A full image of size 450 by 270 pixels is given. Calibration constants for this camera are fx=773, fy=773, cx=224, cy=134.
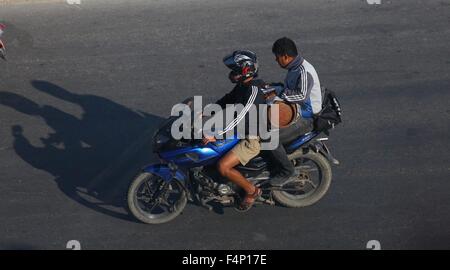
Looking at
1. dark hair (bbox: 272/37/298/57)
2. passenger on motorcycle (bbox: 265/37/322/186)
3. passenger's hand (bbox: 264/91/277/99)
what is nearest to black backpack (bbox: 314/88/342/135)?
passenger on motorcycle (bbox: 265/37/322/186)

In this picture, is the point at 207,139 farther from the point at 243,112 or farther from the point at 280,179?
the point at 280,179

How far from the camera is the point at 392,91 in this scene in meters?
12.7

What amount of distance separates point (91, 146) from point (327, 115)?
376 centimetres

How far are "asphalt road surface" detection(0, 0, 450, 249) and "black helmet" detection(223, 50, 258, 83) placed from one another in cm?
183

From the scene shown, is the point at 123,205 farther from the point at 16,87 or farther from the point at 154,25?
the point at 154,25

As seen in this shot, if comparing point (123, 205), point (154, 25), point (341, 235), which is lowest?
point (341, 235)

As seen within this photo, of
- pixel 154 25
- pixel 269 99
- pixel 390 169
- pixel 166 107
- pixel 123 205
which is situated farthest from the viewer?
pixel 154 25

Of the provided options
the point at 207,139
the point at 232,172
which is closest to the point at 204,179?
the point at 232,172

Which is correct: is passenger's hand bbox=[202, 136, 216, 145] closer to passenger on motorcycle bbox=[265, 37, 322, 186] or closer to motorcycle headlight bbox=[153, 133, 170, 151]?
motorcycle headlight bbox=[153, 133, 170, 151]

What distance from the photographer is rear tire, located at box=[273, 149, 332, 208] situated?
9688 millimetres

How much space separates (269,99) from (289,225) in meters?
1.59

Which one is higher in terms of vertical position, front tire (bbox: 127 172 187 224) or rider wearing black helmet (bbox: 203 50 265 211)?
rider wearing black helmet (bbox: 203 50 265 211)

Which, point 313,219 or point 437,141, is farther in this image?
point 437,141

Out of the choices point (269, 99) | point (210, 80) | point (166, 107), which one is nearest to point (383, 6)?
point (210, 80)
